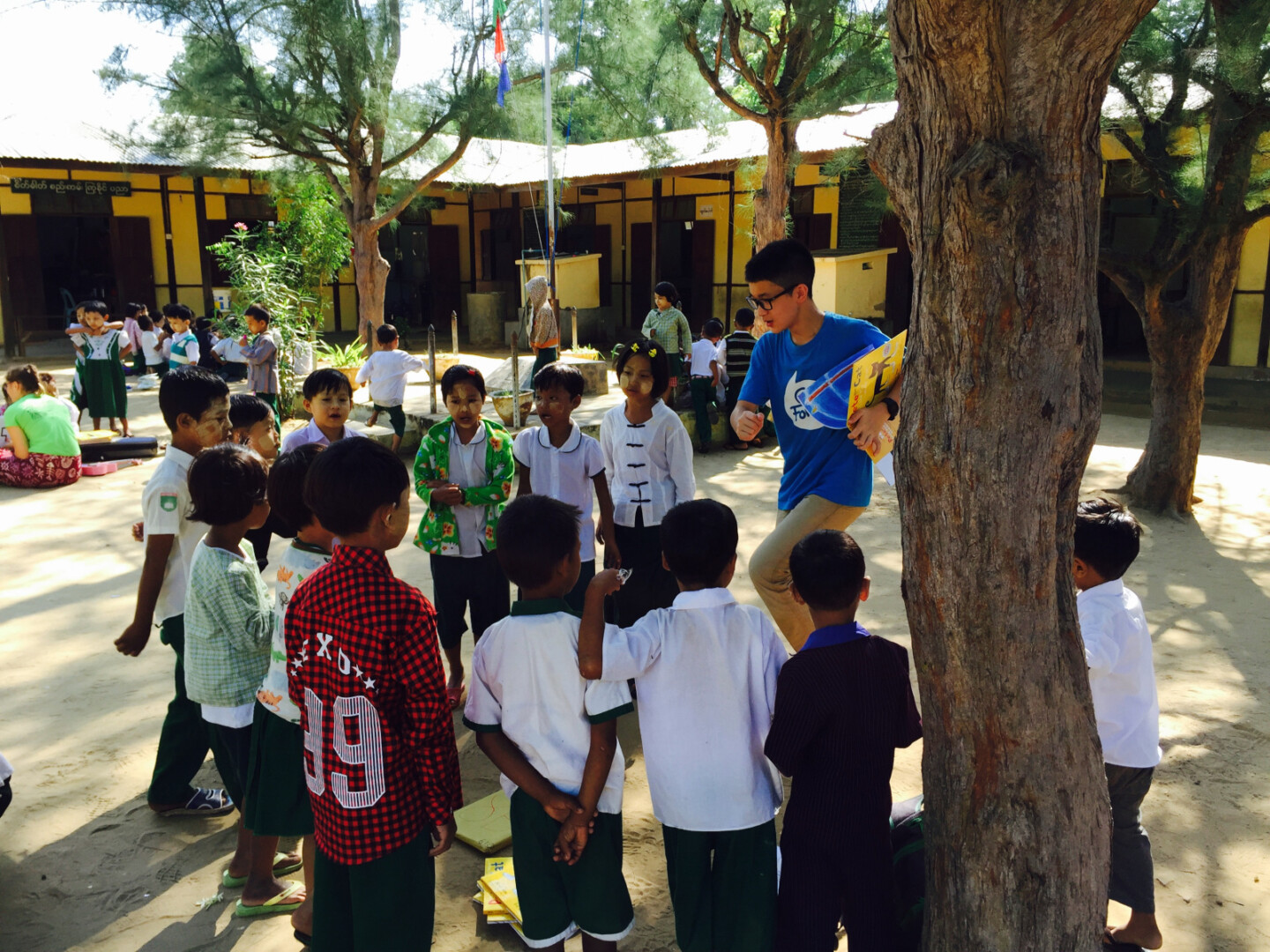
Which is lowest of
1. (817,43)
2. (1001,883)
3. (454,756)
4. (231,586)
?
(1001,883)

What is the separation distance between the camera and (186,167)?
11203 mm

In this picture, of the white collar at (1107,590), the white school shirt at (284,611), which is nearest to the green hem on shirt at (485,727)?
the white school shirt at (284,611)

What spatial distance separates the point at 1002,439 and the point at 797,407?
133 centimetres

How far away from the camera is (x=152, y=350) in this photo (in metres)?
11.9

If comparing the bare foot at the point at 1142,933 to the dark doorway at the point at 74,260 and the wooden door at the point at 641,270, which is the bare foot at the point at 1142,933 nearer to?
the wooden door at the point at 641,270

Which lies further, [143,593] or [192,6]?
[192,6]

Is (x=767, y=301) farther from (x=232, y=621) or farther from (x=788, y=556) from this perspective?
(x=232, y=621)

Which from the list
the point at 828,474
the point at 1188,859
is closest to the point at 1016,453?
the point at 828,474

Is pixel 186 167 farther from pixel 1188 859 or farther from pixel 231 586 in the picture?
pixel 1188 859

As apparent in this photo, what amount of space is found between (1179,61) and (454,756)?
20.0 feet

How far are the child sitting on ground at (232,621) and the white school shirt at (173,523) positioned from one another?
29cm

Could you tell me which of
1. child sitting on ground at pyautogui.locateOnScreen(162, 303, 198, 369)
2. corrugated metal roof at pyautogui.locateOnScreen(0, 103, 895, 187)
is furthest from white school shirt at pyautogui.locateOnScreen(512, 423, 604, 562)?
child sitting on ground at pyautogui.locateOnScreen(162, 303, 198, 369)

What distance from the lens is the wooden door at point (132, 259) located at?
604 inches

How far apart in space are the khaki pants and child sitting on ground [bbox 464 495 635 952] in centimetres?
102
